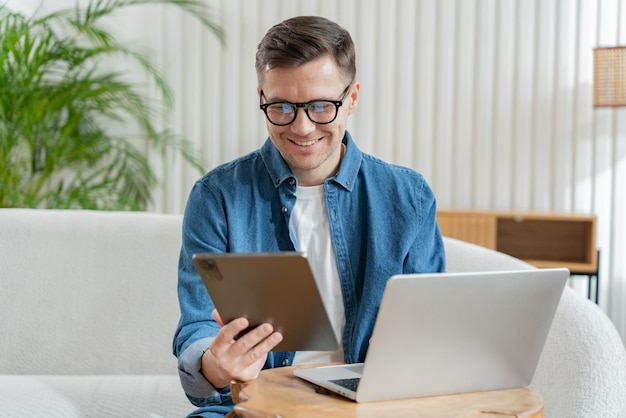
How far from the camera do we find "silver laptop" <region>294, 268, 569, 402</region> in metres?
1.42

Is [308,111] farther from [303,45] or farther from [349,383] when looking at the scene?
[349,383]

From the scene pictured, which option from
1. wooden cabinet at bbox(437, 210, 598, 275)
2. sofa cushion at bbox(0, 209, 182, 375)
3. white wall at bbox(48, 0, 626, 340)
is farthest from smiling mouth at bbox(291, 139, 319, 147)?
white wall at bbox(48, 0, 626, 340)

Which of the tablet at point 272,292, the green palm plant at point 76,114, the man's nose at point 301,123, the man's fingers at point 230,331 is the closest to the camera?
the tablet at point 272,292

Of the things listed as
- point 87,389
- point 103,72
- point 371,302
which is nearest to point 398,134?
point 103,72

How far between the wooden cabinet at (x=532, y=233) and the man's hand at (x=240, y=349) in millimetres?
2905

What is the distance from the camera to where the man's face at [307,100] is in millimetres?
1815

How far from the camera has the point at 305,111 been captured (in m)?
1.82

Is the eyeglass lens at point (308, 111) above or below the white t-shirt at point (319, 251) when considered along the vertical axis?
above

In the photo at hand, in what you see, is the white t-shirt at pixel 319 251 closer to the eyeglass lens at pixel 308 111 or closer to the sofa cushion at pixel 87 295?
the eyeglass lens at pixel 308 111

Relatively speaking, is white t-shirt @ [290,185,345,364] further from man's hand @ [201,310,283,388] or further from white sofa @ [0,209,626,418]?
white sofa @ [0,209,626,418]

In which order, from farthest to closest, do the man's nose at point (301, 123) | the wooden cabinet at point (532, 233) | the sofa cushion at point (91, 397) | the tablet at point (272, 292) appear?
the wooden cabinet at point (532, 233), the sofa cushion at point (91, 397), the man's nose at point (301, 123), the tablet at point (272, 292)

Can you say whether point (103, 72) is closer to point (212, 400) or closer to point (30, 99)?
→ point (30, 99)

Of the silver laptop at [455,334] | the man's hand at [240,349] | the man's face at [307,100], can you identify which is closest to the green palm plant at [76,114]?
the man's face at [307,100]

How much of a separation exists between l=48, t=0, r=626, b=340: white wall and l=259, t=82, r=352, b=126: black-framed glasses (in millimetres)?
2890
